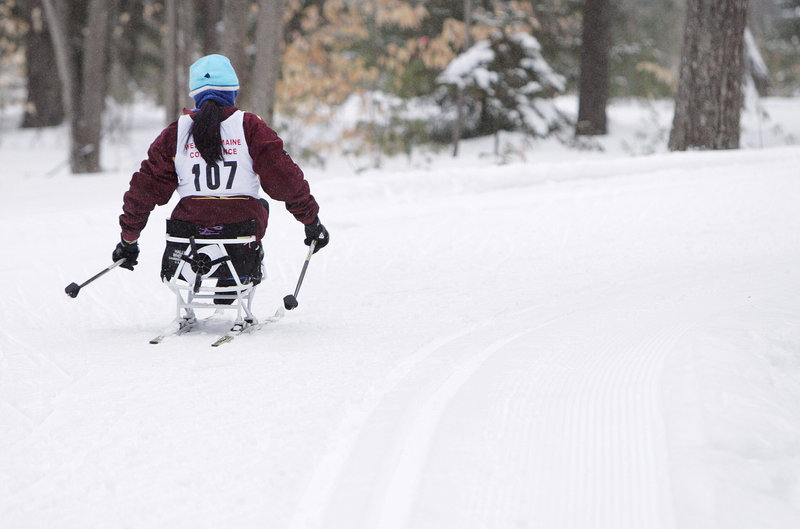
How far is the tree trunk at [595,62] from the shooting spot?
1565 centimetres

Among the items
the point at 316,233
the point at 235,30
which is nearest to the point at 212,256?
the point at 316,233

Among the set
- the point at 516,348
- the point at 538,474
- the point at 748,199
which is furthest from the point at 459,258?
the point at 538,474

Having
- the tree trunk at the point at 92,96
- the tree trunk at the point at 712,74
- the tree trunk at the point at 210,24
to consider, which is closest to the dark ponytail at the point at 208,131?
the tree trunk at the point at 712,74

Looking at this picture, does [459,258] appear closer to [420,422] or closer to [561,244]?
[561,244]

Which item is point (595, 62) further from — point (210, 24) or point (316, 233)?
point (316, 233)

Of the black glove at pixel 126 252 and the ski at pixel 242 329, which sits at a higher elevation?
the black glove at pixel 126 252

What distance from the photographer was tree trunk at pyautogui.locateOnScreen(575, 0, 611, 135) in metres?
15.6

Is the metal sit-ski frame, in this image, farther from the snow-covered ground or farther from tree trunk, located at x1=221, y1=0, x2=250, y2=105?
tree trunk, located at x1=221, y1=0, x2=250, y2=105

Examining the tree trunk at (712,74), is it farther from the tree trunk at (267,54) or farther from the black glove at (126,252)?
the black glove at (126,252)

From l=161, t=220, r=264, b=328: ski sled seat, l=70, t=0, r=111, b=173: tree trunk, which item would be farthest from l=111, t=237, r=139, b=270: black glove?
l=70, t=0, r=111, b=173: tree trunk

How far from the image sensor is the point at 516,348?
3.90m

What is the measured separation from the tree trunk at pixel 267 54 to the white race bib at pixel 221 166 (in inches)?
289

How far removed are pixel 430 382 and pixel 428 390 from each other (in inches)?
4.6

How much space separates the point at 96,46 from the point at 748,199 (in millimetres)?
11493
